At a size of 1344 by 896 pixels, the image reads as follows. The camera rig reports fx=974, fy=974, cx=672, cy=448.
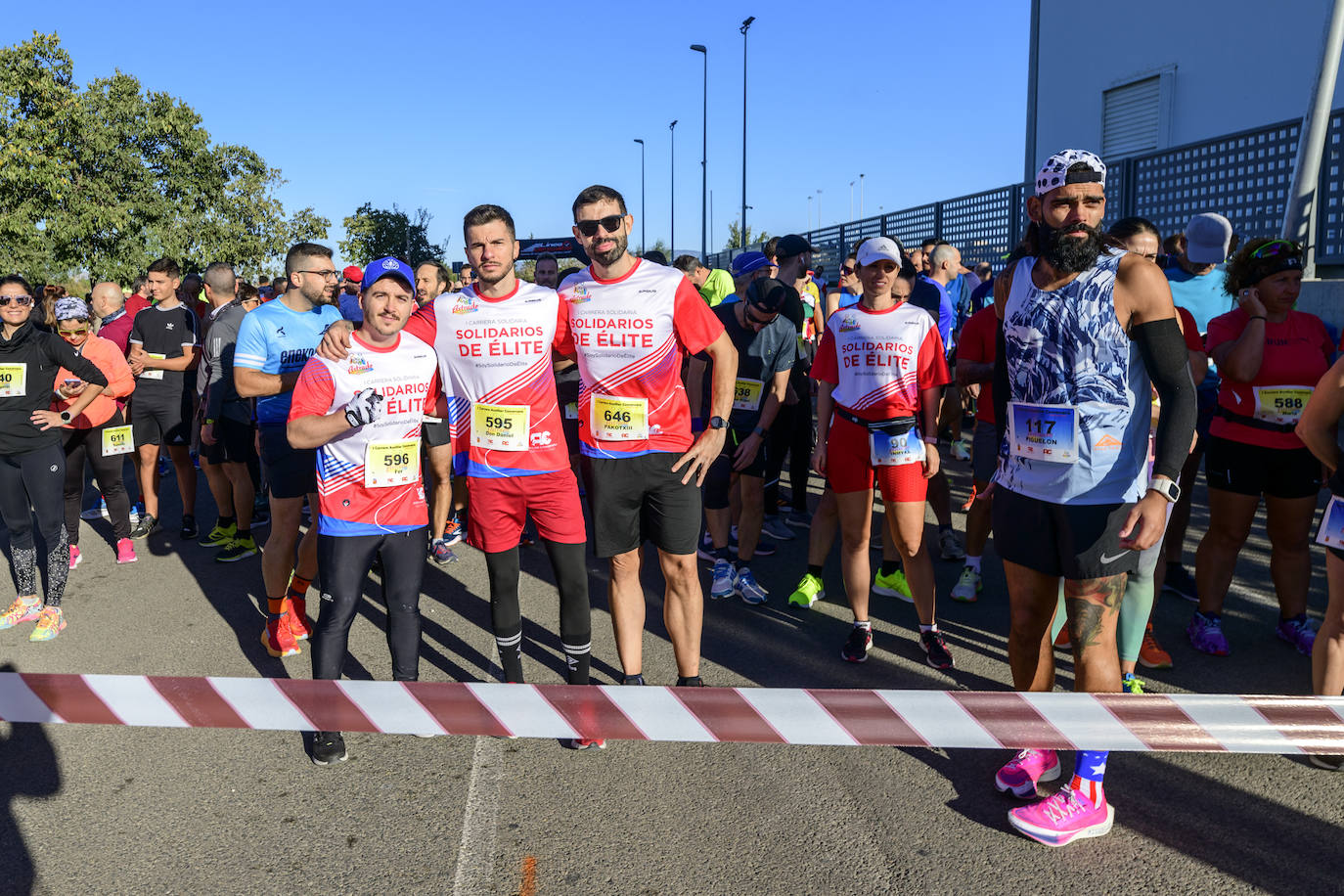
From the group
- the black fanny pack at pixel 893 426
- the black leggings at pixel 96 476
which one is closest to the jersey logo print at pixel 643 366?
the black fanny pack at pixel 893 426

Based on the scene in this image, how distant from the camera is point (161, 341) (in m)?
7.59

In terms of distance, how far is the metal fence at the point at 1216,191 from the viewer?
10188 millimetres

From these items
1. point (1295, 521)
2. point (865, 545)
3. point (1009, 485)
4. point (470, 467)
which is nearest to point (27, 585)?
point (470, 467)

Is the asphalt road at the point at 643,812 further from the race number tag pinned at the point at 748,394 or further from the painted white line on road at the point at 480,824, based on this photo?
the race number tag pinned at the point at 748,394

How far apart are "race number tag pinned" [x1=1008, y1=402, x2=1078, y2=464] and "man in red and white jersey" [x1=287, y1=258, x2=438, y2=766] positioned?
2.25 m

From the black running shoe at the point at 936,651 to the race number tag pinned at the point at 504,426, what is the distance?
218cm

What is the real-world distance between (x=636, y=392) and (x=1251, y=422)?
2903 millimetres

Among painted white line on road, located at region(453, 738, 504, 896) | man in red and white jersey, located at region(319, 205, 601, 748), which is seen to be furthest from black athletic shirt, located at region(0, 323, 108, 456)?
painted white line on road, located at region(453, 738, 504, 896)

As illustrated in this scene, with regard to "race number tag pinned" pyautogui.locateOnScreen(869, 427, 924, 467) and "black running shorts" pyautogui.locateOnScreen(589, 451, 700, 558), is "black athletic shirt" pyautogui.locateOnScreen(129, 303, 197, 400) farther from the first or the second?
"race number tag pinned" pyautogui.locateOnScreen(869, 427, 924, 467)

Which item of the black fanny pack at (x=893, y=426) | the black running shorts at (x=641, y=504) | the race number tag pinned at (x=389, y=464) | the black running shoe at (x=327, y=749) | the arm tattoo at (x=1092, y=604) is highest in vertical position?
the black fanny pack at (x=893, y=426)

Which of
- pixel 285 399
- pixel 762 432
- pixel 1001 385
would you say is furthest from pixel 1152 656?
pixel 285 399

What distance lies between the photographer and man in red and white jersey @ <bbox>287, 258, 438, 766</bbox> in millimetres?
3756

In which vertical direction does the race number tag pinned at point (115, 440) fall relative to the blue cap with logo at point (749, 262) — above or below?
below

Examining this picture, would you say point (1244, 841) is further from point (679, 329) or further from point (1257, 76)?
point (1257, 76)
